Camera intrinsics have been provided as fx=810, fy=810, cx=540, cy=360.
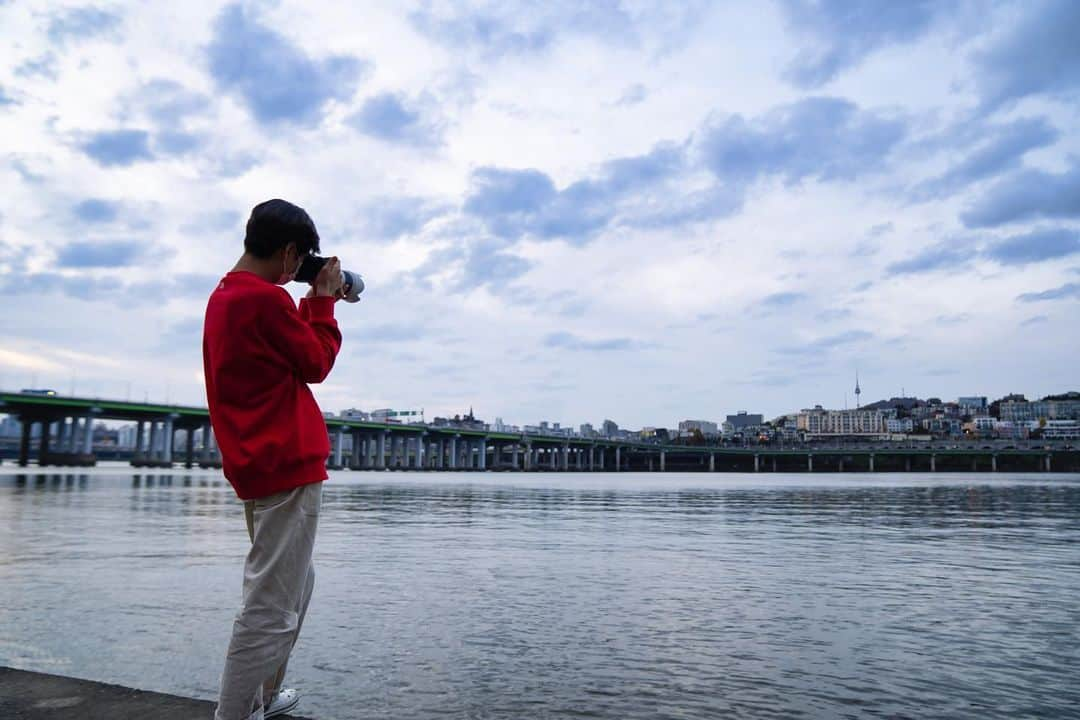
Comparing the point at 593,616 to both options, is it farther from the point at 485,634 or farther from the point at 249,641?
the point at 249,641

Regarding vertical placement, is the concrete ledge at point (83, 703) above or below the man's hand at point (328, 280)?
below

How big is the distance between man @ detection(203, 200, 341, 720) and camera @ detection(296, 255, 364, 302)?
0.24m

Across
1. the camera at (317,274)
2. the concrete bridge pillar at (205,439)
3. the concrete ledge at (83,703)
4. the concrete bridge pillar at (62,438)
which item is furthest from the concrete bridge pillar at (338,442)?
the camera at (317,274)

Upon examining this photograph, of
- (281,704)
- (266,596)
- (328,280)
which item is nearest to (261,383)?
(328,280)

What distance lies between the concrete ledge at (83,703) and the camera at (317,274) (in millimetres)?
2043

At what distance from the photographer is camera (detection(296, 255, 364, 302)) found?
3793mm

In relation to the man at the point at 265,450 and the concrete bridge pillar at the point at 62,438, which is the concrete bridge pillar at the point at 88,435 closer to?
the concrete bridge pillar at the point at 62,438

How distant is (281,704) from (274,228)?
8.02 ft

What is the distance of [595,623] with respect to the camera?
23.2 ft

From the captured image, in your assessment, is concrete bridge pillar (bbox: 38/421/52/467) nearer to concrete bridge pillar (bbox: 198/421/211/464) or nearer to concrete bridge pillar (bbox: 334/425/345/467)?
concrete bridge pillar (bbox: 198/421/211/464)

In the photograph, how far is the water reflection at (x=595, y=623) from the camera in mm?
4867

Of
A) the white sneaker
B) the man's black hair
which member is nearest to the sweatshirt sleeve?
the man's black hair

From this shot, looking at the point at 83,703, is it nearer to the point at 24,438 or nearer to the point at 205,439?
the point at 24,438

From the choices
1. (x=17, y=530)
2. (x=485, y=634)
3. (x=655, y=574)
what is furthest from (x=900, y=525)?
(x=17, y=530)
